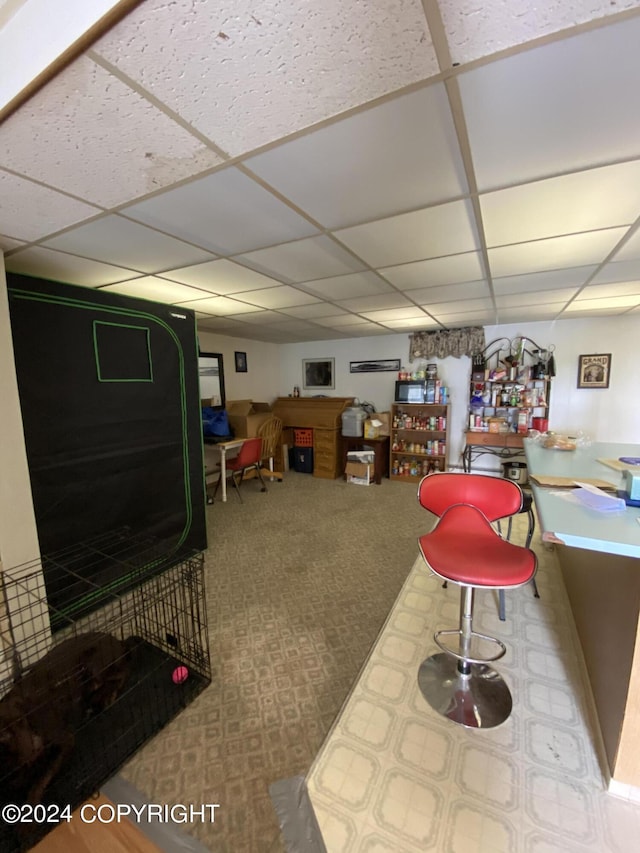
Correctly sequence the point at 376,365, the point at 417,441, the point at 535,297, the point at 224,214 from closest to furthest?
the point at 224,214 → the point at 535,297 → the point at 417,441 → the point at 376,365

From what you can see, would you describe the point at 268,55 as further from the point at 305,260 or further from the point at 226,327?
the point at 226,327

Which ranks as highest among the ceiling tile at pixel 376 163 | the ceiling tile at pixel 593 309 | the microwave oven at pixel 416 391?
the ceiling tile at pixel 593 309

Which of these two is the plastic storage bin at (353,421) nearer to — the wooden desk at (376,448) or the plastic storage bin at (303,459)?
the wooden desk at (376,448)

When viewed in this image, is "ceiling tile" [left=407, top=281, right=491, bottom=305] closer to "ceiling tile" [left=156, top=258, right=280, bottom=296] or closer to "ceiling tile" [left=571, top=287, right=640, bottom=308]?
"ceiling tile" [left=571, top=287, right=640, bottom=308]

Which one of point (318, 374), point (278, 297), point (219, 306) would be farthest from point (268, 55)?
point (318, 374)

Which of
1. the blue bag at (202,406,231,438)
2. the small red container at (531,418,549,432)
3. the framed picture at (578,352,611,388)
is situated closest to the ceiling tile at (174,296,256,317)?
the blue bag at (202,406,231,438)

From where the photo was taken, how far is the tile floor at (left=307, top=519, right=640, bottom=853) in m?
1.09

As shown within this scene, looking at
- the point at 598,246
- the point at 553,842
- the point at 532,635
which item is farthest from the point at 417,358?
the point at 553,842

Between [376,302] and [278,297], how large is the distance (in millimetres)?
922

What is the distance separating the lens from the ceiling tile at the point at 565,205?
4.14 ft

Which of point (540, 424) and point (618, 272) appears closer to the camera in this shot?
point (618, 272)

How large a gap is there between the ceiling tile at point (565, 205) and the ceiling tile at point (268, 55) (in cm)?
80

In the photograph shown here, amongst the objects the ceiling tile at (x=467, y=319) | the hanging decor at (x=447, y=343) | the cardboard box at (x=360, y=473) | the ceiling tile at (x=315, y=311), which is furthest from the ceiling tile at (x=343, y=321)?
the cardboard box at (x=360, y=473)

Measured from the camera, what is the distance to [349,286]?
2607 mm
